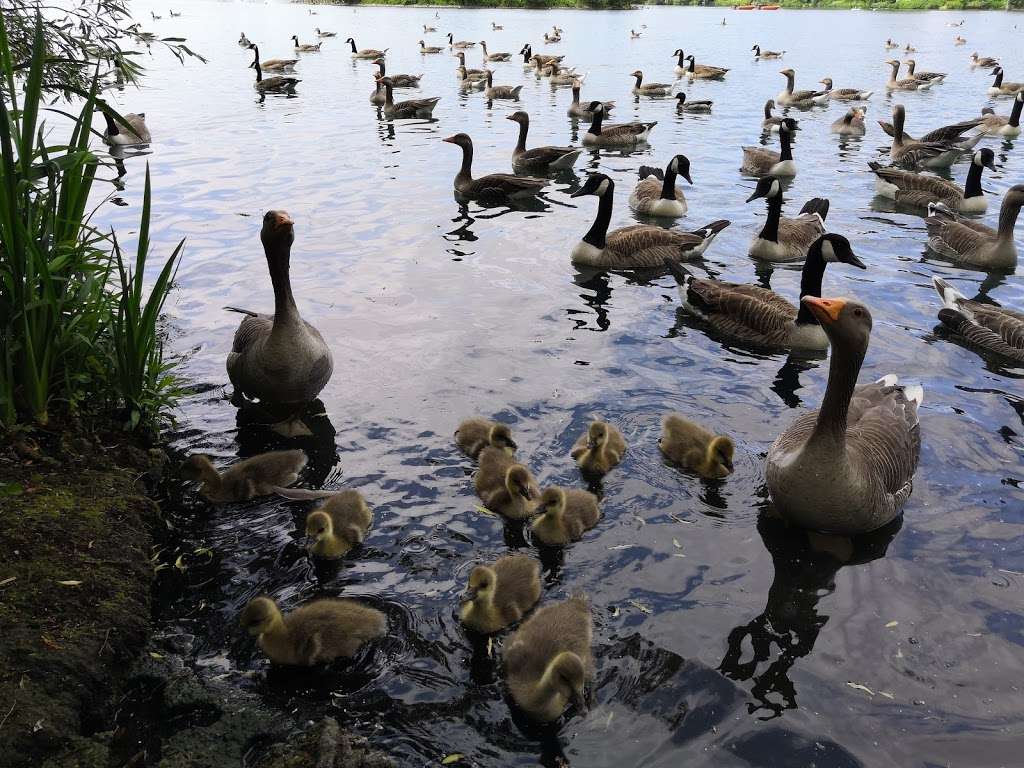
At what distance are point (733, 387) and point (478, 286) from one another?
4.48 metres

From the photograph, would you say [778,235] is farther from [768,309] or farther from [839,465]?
[839,465]

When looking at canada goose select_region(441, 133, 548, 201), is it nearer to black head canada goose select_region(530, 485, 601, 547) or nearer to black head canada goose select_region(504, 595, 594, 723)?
black head canada goose select_region(530, 485, 601, 547)

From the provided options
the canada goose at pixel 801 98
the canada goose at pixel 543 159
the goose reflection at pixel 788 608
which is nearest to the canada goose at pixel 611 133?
the canada goose at pixel 543 159

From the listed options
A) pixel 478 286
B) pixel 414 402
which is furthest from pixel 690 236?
pixel 414 402

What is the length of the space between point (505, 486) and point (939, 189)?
14.0m

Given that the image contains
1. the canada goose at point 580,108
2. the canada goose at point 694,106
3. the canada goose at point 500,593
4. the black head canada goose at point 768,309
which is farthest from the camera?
the canada goose at point 694,106

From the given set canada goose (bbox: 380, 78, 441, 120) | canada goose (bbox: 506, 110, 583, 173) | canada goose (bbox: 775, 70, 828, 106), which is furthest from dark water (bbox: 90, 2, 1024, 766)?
canada goose (bbox: 775, 70, 828, 106)

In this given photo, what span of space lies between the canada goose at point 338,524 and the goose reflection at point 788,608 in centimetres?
276

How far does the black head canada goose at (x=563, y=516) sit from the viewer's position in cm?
621

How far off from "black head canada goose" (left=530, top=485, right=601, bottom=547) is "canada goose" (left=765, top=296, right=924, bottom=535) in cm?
151

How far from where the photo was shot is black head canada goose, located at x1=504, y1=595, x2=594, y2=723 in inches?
180

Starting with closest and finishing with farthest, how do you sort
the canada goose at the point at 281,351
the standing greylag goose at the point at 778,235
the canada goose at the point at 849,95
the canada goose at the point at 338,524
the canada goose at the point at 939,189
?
the canada goose at the point at 338,524
the canada goose at the point at 281,351
the standing greylag goose at the point at 778,235
the canada goose at the point at 939,189
the canada goose at the point at 849,95

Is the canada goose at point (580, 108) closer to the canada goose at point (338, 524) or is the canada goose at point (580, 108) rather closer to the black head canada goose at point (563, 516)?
the black head canada goose at point (563, 516)

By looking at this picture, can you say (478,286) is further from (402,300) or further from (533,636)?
(533,636)
